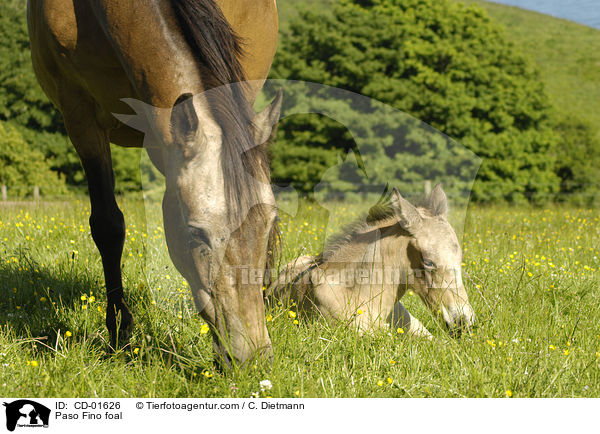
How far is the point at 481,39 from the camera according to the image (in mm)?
25219

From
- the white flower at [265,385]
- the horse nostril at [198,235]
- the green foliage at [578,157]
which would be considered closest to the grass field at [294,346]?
the white flower at [265,385]

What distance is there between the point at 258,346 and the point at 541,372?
1.37 metres

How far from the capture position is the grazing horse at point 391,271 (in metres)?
3.09

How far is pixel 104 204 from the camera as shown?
3406 mm

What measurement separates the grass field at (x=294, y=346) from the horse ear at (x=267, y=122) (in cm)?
87

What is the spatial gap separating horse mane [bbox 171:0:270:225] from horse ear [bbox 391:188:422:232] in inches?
48.5

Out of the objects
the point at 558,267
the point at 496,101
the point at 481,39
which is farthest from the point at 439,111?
the point at 558,267

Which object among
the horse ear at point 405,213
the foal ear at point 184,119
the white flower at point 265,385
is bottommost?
the white flower at point 265,385

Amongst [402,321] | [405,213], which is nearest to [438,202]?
[405,213]

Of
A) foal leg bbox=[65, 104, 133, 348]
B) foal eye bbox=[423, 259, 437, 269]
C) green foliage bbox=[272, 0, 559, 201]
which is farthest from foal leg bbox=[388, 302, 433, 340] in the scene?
green foliage bbox=[272, 0, 559, 201]

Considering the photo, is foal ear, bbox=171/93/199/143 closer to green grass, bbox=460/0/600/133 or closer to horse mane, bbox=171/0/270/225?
horse mane, bbox=171/0/270/225

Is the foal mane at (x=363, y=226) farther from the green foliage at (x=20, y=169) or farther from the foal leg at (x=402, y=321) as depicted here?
the green foliage at (x=20, y=169)
